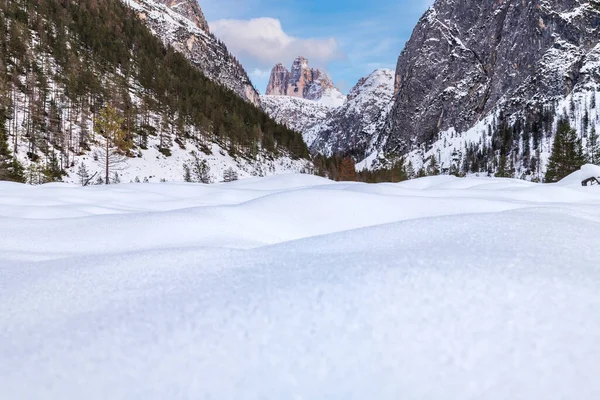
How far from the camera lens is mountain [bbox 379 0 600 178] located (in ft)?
289

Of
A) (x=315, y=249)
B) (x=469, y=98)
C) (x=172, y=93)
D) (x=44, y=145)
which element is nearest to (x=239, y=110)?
(x=172, y=93)

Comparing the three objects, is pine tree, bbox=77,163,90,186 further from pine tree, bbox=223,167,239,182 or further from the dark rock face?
the dark rock face

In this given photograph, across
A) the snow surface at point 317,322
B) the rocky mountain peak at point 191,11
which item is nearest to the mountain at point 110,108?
the snow surface at point 317,322

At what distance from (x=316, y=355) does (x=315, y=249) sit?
2.67ft

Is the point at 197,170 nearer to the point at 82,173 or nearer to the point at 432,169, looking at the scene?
the point at 82,173

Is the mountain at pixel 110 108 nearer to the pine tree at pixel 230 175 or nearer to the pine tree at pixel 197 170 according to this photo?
the pine tree at pixel 197 170

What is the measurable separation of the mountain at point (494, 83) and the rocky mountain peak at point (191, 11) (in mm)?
99523

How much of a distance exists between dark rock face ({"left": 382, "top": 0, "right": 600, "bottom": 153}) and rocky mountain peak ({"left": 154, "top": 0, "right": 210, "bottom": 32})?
3908 inches

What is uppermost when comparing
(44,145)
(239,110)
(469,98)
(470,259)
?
(469,98)

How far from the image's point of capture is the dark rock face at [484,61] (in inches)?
3915

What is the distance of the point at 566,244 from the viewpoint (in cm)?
121

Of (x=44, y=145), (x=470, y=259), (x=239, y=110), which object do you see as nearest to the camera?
(x=470, y=259)

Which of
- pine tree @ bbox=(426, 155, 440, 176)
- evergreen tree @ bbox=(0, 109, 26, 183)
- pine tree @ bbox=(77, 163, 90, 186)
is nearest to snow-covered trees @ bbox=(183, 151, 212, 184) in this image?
pine tree @ bbox=(77, 163, 90, 186)

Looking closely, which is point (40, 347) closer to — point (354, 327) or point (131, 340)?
point (131, 340)
